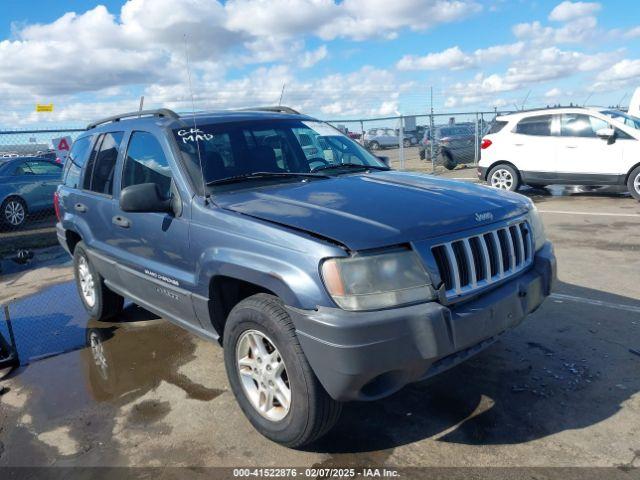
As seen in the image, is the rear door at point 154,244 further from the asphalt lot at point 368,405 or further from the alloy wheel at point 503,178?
the alloy wheel at point 503,178

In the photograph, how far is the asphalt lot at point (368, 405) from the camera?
2920mm

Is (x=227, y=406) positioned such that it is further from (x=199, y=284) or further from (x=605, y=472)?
(x=605, y=472)

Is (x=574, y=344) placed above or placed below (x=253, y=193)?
below

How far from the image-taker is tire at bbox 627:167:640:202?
10172 mm

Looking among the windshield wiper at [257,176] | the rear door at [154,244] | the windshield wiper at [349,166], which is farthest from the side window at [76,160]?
the windshield wiper at [349,166]

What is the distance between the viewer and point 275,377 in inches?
115

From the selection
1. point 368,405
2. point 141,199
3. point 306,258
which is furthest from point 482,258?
point 141,199

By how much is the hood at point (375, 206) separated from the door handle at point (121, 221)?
1.10m

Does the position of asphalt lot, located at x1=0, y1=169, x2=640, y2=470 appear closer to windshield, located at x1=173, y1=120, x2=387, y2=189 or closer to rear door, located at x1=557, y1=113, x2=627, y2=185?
windshield, located at x1=173, y1=120, x2=387, y2=189

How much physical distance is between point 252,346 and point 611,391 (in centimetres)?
229

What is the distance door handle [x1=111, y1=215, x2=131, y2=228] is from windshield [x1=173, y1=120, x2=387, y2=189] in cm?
84

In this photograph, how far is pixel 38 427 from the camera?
349 centimetres

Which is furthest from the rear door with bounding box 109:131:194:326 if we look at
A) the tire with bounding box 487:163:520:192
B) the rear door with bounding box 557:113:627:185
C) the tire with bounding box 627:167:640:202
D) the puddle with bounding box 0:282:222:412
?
the tire with bounding box 627:167:640:202

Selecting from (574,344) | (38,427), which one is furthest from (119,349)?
(574,344)
